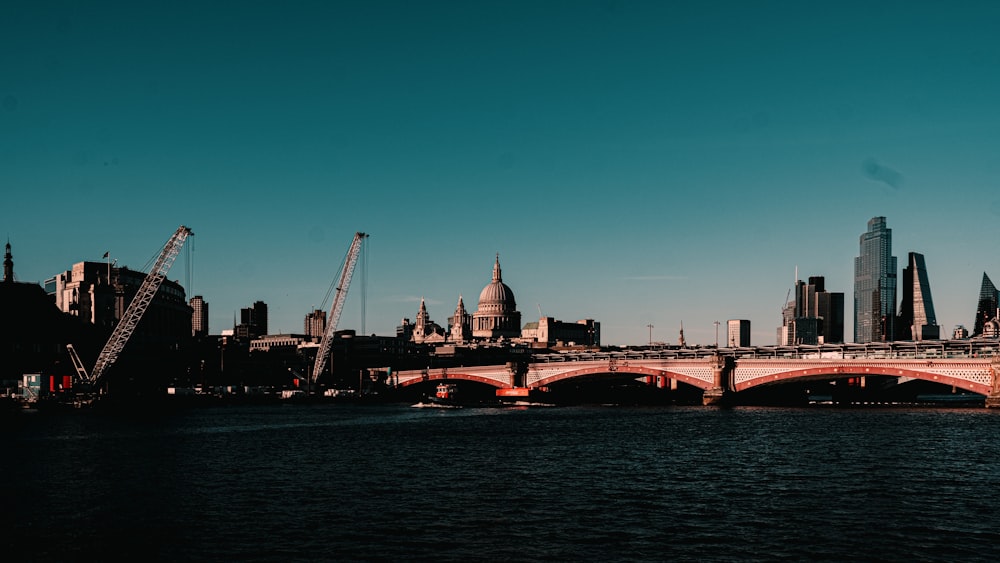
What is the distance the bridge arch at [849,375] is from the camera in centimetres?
14188

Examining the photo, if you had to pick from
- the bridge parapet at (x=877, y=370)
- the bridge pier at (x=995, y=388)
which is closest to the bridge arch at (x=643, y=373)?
the bridge parapet at (x=877, y=370)

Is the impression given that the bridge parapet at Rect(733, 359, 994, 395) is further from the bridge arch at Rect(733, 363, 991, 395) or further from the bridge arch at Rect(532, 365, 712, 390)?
the bridge arch at Rect(532, 365, 712, 390)

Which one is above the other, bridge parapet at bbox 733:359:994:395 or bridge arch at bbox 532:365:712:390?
bridge parapet at bbox 733:359:994:395

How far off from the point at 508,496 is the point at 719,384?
122879 mm

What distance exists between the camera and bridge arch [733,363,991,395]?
5586 inches

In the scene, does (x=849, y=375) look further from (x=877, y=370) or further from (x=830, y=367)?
(x=877, y=370)

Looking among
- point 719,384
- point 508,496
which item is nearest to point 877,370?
point 719,384

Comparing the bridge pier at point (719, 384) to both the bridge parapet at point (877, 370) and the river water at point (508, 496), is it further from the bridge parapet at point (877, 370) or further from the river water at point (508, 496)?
the river water at point (508, 496)

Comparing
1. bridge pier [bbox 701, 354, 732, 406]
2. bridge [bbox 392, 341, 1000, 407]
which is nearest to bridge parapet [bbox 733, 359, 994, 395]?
bridge [bbox 392, 341, 1000, 407]

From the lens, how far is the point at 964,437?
95.5 metres

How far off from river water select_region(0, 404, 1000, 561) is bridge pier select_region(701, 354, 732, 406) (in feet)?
223

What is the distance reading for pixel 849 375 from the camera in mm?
152625

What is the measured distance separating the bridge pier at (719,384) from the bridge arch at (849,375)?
6.23ft

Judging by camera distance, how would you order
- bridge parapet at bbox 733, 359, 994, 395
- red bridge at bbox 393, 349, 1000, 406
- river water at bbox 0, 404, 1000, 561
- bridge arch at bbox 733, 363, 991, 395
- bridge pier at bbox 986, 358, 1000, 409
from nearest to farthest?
river water at bbox 0, 404, 1000, 561, bridge pier at bbox 986, 358, 1000, 409, bridge parapet at bbox 733, 359, 994, 395, bridge arch at bbox 733, 363, 991, 395, red bridge at bbox 393, 349, 1000, 406
